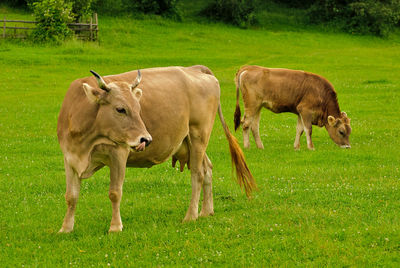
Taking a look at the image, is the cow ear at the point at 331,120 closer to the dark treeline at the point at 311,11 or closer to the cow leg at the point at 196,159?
the cow leg at the point at 196,159

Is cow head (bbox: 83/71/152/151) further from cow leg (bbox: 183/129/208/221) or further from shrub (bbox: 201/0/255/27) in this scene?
shrub (bbox: 201/0/255/27)

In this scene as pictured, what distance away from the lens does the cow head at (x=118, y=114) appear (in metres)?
8.36

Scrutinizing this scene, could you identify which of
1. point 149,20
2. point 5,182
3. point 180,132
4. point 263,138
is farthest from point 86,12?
point 180,132

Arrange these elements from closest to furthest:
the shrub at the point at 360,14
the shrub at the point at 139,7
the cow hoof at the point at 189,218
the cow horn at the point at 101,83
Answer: the cow horn at the point at 101,83 → the cow hoof at the point at 189,218 → the shrub at the point at 139,7 → the shrub at the point at 360,14

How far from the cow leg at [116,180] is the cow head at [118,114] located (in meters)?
0.25

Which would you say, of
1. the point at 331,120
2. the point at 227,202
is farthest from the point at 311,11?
the point at 227,202

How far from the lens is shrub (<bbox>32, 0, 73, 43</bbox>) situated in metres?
41.2

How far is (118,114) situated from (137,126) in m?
0.33

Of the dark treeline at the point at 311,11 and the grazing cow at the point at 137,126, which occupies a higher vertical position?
the grazing cow at the point at 137,126

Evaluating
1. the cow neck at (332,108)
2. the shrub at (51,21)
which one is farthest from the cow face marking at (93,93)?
the shrub at (51,21)

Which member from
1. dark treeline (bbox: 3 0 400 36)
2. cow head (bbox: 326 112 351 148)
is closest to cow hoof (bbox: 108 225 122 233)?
cow head (bbox: 326 112 351 148)

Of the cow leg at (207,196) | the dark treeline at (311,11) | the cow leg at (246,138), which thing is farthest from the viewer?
the dark treeline at (311,11)

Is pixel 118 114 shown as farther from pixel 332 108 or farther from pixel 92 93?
pixel 332 108

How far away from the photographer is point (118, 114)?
8469 mm
